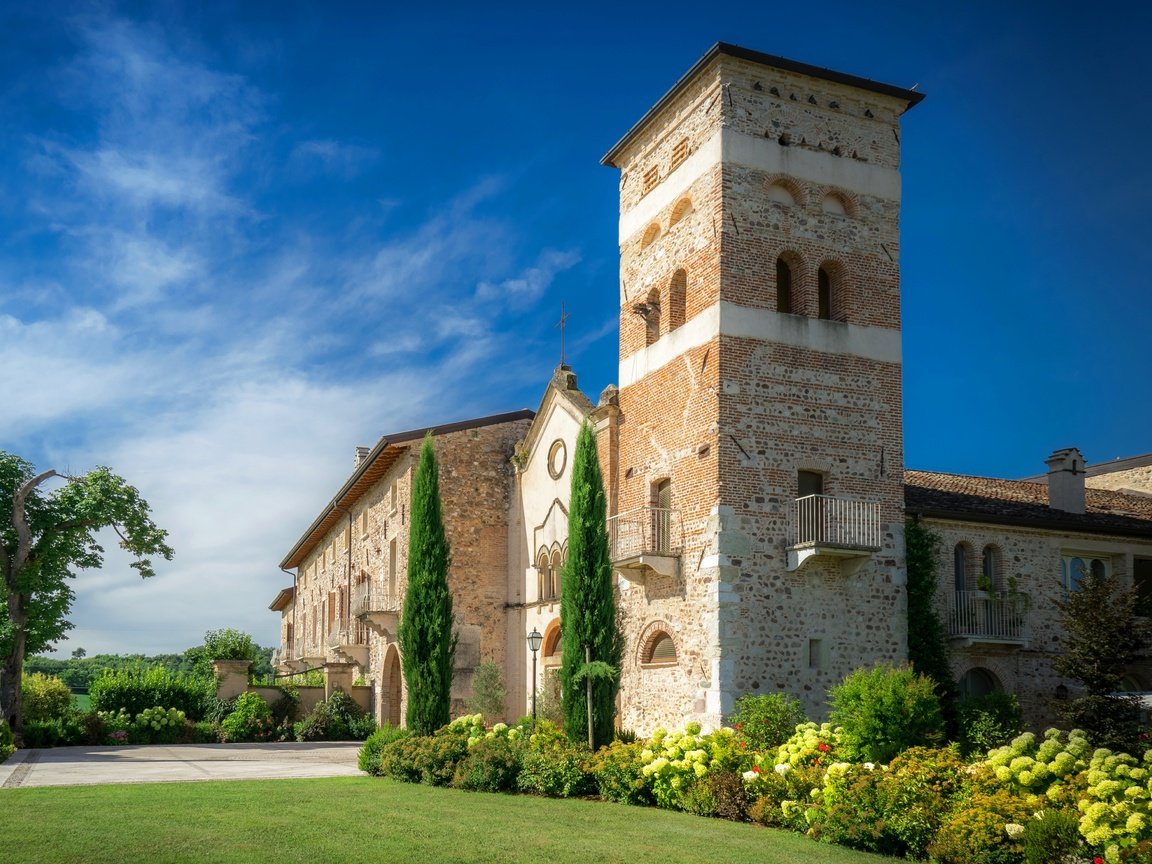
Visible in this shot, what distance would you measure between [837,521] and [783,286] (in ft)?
15.8

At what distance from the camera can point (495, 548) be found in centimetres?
2936

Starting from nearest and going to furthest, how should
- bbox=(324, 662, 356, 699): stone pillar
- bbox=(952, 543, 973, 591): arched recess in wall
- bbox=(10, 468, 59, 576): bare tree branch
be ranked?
bbox=(952, 543, 973, 591): arched recess in wall
bbox=(10, 468, 59, 576): bare tree branch
bbox=(324, 662, 356, 699): stone pillar

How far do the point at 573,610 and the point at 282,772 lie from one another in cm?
614

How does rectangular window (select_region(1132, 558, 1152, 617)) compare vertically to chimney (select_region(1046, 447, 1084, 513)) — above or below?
below

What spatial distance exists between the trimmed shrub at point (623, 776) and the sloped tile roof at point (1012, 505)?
8328 mm

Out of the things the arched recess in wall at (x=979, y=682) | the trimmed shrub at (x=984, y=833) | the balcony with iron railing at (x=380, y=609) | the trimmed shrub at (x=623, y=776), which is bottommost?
the trimmed shrub at (x=623, y=776)

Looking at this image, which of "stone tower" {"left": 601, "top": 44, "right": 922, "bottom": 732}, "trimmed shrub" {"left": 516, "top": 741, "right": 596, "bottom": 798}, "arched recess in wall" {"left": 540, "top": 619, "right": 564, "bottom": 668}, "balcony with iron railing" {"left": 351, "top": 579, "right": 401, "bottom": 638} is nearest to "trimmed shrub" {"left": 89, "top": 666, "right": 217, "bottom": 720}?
"balcony with iron railing" {"left": 351, "top": 579, "right": 401, "bottom": 638}

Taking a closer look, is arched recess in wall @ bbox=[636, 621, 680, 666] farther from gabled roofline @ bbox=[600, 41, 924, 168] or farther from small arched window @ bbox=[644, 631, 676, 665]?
gabled roofline @ bbox=[600, 41, 924, 168]

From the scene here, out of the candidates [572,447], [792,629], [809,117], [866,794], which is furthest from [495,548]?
[866,794]

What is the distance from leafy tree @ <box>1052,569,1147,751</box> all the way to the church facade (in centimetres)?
256

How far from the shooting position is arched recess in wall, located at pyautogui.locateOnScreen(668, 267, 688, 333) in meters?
22.5

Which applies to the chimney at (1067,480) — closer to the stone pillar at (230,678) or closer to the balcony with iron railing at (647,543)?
the balcony with iron railing at (647,543)

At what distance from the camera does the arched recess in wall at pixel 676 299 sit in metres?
22.5

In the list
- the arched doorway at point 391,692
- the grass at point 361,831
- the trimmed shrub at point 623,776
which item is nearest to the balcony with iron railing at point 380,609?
the arched doorway at point 391,692
